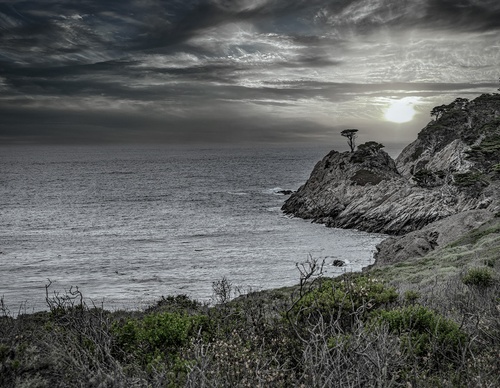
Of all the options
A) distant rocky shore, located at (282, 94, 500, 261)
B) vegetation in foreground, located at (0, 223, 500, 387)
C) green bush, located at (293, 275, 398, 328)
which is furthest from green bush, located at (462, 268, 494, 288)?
distant rocky shore, located at (282, 94, 500, 261)

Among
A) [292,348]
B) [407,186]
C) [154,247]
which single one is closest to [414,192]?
[407,186]

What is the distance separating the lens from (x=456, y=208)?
174 ft

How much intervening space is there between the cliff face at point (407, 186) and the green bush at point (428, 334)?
104ft

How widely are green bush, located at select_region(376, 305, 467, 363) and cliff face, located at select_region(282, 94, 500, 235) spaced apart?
31.6 meters

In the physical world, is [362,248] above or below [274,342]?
below

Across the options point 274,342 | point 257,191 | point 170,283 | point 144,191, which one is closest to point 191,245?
point 170,283

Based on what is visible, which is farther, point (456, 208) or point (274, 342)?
point (456, 208)

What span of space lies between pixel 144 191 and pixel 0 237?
178 feet

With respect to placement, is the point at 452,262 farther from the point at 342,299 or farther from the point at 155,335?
the point at 155,335

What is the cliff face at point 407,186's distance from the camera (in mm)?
52438

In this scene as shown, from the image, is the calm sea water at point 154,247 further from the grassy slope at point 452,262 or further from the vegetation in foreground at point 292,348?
the vegetation in foreground at point 292,348

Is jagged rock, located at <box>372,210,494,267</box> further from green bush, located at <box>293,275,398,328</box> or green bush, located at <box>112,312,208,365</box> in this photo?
green bush, located at <box>112,312,208,365</box>

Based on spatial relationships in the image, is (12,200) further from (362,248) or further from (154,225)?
(362,248)

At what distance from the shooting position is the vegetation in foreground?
5.70m
